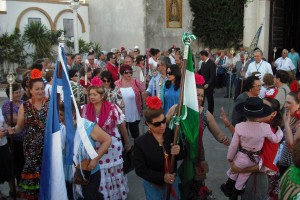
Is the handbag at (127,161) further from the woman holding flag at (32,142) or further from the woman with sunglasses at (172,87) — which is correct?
the woman holding flag at (32,142)

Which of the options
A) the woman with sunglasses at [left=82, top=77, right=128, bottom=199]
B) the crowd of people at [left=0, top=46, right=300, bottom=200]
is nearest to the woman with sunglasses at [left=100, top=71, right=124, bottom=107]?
the crowd of people at [left=0, top=46, right=300, bottom=200]

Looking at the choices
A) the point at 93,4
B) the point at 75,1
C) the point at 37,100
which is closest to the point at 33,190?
the point at 37,100

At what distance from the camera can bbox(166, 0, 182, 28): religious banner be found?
19198mm

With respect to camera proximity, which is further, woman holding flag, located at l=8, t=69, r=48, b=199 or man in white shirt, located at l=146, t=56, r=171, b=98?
man in white shirt, located at l=146, t=56, r=171, b=98

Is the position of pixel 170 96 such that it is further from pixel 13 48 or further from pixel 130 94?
pixel 13 48

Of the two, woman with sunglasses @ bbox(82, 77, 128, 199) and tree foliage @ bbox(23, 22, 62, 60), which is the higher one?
tree foliage @ bbox(23, 22, 62, 60)

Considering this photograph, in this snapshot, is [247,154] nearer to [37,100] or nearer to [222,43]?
[37,100]

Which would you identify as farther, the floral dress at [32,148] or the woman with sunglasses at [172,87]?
the woman with sunglasses at [172,87]

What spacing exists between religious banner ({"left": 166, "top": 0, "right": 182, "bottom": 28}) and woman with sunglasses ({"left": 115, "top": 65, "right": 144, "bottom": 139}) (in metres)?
13.1

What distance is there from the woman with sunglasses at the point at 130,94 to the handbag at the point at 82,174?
9.23 feet

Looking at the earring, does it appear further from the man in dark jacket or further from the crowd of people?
the man in dark jacket

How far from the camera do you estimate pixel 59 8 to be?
1836cm

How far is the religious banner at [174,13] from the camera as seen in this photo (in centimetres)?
1920

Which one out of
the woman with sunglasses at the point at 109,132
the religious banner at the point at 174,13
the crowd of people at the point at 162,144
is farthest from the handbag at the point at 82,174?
the religious banner at the point at 174,13
